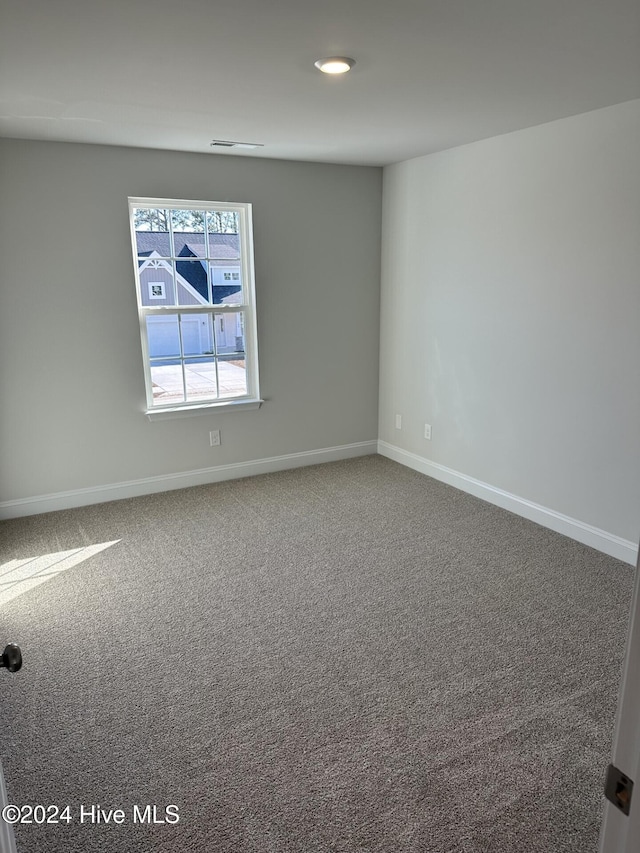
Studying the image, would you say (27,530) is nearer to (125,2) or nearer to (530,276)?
(125,2)

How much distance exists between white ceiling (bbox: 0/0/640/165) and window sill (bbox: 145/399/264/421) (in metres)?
1.82

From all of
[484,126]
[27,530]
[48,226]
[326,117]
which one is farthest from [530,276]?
[27,530]

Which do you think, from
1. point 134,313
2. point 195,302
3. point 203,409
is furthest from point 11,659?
point 195,302

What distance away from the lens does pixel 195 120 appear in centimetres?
320

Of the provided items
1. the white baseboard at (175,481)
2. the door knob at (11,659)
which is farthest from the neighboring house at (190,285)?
the door knob at (11,659)

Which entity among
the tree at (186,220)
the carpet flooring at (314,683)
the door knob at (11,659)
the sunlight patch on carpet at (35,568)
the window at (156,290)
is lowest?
the sunlight patch on carpet at (35,568)

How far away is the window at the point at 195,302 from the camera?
4.23m

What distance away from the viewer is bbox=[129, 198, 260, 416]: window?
13.9 ft

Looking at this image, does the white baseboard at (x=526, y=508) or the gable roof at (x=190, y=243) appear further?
the gable roof at (x=190, y=243)

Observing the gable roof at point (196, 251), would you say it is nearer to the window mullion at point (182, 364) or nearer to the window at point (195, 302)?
the window at point (195, 302)

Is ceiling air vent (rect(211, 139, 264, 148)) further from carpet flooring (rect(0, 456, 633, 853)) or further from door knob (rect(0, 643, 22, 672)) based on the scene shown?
door knob (rect(0, 643, 22, 672))

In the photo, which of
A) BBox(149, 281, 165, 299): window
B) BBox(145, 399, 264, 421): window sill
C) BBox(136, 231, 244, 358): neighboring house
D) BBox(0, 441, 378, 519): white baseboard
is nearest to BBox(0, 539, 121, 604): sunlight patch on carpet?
BBox(0, 441, 378, 519): white baseboard

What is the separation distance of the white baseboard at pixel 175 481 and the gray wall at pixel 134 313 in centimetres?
5

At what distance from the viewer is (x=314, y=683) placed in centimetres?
238
